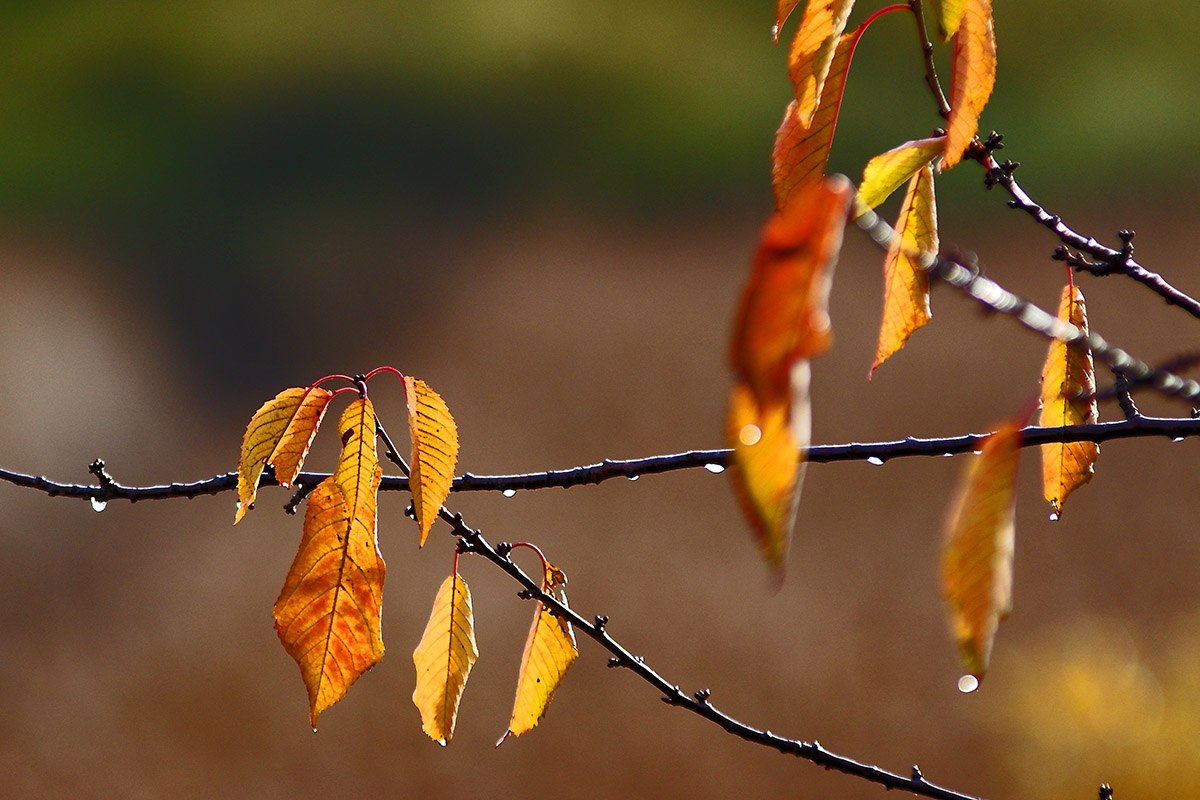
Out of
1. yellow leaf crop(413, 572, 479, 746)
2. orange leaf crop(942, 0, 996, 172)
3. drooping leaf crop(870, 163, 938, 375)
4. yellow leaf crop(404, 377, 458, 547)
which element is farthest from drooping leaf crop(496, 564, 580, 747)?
orange leaf crop(942, 0, 996, 172)

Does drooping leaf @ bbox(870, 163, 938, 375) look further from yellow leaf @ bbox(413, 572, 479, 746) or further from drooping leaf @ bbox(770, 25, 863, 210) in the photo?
yellow leaf @ bbox(413, 572, 479, 746)

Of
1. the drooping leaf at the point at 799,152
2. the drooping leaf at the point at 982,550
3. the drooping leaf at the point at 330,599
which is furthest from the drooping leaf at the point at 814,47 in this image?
the drooping leaf at the point at 330,599

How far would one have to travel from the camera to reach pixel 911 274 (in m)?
0.51

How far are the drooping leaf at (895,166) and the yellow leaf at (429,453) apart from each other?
9.7 inches

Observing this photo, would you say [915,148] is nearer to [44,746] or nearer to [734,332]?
[734,332]

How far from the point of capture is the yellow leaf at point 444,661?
60cm

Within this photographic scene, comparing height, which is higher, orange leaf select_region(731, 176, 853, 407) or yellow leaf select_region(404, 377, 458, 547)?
yellow leaf select_region(404, 377, 458, 547)

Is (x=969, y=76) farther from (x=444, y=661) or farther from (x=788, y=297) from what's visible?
(x=444, y=661)

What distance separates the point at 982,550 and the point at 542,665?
0.38 m

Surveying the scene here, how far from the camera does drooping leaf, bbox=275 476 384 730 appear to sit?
513 mm

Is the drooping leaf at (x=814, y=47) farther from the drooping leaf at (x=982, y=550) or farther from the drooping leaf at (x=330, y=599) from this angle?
the drooping leaf at (x=330, y=599)

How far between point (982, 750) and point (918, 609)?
1.99 ft

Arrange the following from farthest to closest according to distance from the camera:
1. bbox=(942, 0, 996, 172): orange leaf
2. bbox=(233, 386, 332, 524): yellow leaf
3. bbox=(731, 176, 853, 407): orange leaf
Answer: bbox=(233, 386, 332, 524): yellow leaf, bbox=(942, 0, 996, 172): orange leaf, bbox=(731, 176, 853, 407): orange leaf

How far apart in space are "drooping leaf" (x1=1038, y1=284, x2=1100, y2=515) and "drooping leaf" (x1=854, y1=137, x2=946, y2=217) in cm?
16
